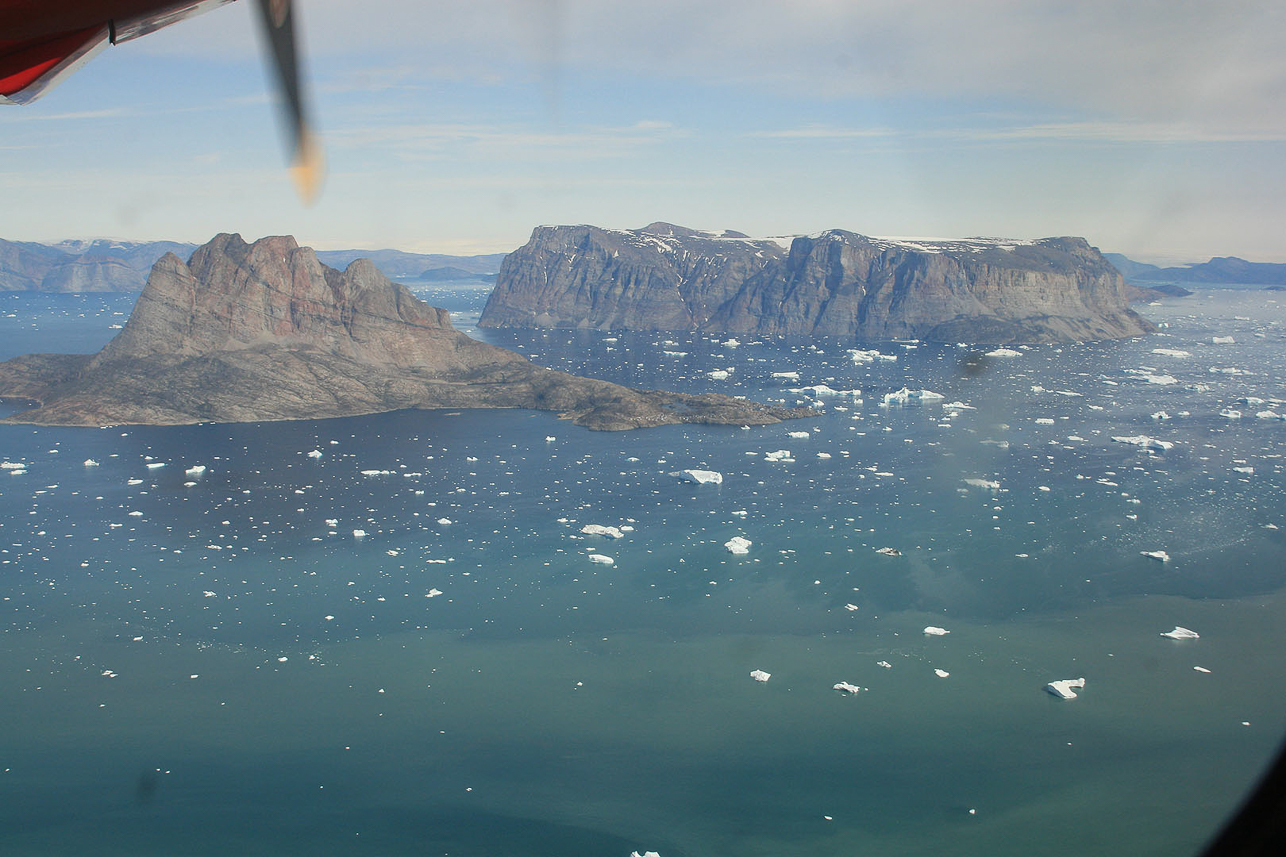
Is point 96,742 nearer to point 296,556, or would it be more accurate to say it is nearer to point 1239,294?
point 296,556

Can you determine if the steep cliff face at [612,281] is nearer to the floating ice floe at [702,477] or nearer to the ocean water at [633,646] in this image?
the ocean water at [633,646]

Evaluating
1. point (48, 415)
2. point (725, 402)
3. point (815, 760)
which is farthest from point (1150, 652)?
point (48, 415)

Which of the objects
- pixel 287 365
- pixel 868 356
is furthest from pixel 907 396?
pixel 287 365

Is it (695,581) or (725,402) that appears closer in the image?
(695,581)

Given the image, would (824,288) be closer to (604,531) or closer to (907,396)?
(907,396)

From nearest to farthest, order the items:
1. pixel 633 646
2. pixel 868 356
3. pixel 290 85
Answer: pixel 290 85
pixel 633 646
pixel 868 356

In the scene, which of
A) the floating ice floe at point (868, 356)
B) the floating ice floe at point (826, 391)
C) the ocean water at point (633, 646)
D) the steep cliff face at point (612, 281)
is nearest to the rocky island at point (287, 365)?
the ocean water at point (633, 646)
